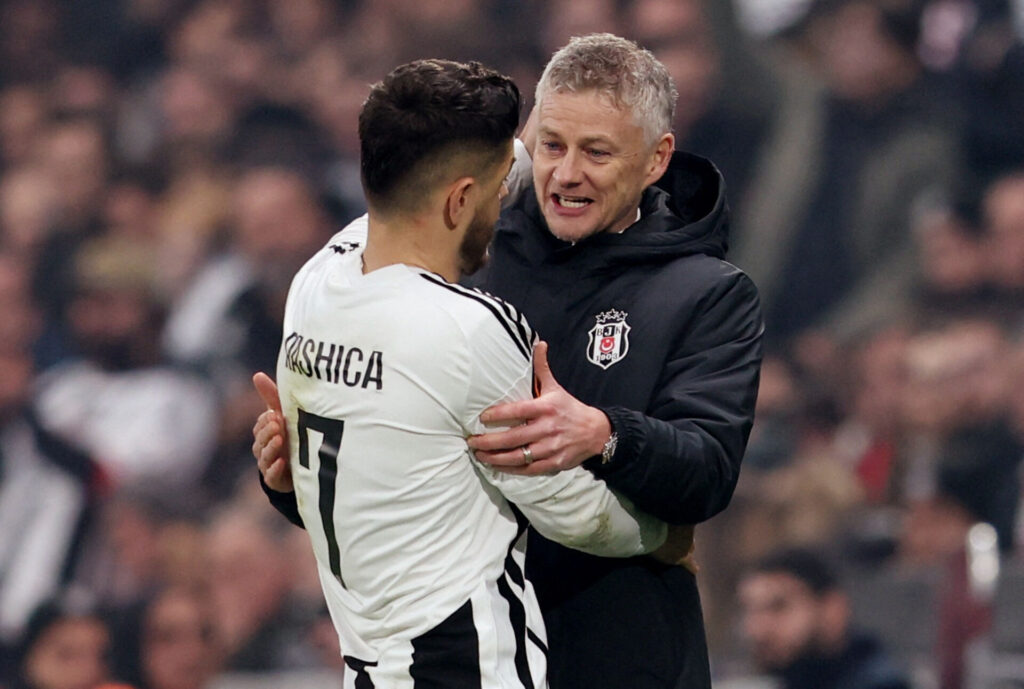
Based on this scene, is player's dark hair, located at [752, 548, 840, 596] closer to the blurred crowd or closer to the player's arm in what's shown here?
the blurred crowd

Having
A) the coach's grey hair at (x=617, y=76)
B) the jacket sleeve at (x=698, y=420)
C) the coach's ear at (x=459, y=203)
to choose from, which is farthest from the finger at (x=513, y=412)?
the coach's grey hair at (x=617, y=76)

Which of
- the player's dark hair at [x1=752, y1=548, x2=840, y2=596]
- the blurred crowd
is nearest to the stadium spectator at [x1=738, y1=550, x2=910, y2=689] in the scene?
the player's dark hair at [x1=752, y1=548, x2=840, y2=596]

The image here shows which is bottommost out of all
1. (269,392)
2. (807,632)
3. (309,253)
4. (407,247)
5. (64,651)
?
(64,651)

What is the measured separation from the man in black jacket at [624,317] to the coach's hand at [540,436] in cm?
20

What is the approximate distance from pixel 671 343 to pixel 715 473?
0.22 m

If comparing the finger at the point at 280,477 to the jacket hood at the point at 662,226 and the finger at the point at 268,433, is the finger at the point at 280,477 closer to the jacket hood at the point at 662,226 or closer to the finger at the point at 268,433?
the finger at the point at 268,433

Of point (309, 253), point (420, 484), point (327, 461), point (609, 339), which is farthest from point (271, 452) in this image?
point (309, 253)

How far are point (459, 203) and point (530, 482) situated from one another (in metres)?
0.36

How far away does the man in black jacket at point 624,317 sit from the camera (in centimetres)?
220

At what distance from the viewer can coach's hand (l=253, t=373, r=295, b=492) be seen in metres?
2.12

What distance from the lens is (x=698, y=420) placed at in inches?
82.8

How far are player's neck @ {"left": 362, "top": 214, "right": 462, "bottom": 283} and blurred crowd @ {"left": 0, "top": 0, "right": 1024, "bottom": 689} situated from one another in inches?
97.0

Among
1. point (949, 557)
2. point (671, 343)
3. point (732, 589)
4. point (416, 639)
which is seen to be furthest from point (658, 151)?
point (732, 589)

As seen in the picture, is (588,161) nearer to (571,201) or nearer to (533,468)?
(571,201)
